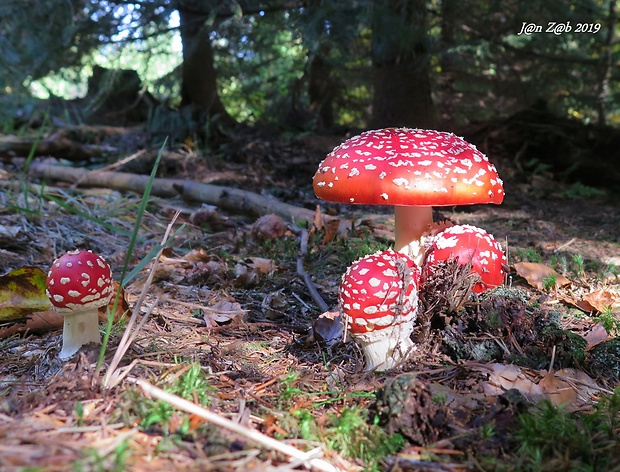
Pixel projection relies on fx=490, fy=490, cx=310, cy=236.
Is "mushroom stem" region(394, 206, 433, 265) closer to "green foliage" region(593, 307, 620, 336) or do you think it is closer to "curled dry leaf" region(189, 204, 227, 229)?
"green foliage" region(593, 307, 620, 336)

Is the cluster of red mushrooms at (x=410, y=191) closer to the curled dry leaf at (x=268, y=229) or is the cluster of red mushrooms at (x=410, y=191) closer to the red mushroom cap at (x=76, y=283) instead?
the red mushroom cap at (x=76, y=283)

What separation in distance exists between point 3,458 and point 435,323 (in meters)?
1.88

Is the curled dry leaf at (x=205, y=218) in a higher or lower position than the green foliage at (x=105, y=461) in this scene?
lower

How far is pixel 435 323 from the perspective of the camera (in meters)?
2.47

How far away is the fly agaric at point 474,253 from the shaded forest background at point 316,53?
3.04m

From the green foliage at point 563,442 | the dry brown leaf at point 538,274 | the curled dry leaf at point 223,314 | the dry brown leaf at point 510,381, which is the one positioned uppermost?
the green foliage at point 563,442

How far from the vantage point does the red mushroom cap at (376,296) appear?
2.08 m

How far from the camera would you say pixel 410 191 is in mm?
2586

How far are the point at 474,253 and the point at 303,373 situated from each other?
1133 mm

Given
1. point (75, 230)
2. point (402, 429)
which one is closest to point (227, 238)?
point (75, 230)

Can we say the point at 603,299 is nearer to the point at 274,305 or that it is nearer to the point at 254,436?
the point at 274,305

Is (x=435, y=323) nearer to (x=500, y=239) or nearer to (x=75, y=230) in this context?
(x=500, y=239)

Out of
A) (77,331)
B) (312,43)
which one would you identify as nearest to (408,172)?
(77,331)

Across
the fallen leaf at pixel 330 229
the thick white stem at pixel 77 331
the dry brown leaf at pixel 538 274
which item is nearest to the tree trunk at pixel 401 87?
the fallen leaf at pixel 330 229
